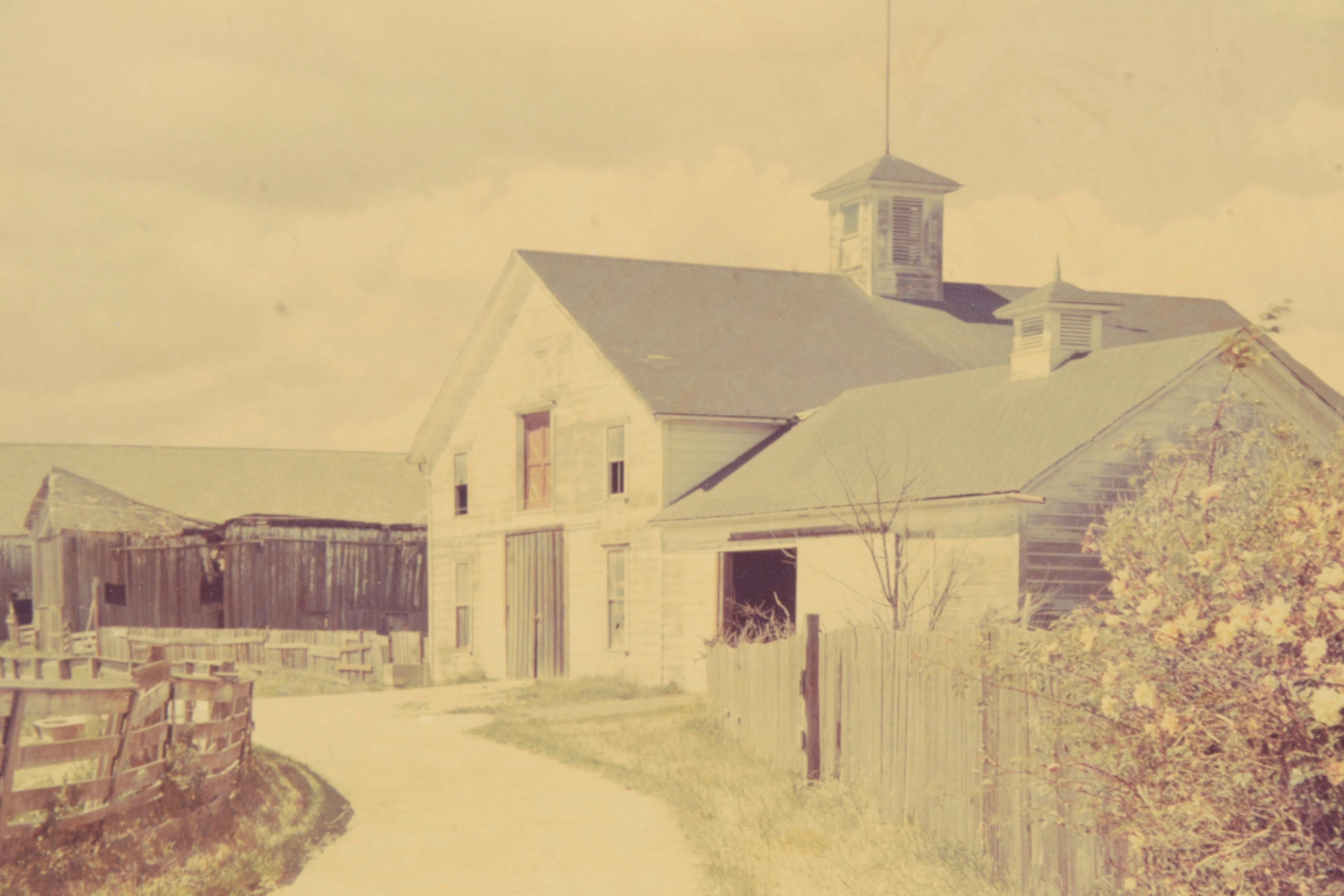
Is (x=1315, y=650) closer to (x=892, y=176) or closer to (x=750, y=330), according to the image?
(x=750, y=330)

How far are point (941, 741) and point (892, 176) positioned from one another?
83.9 feet

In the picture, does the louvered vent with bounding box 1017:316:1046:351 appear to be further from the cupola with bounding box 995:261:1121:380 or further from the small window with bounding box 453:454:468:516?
the small window with bounding box 453:454:468:516

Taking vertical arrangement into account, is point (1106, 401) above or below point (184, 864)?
above

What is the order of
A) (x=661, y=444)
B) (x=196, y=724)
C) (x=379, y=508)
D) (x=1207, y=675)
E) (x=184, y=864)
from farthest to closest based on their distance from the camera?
(x=379, y=508) → (x=661, y=444) → (x=196, y=724) → (x=184, y=864) → (x=1207, y=675)

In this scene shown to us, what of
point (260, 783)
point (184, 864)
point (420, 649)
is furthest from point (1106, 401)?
point (420, 649)

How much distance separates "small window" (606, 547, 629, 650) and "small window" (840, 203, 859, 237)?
11184 mm

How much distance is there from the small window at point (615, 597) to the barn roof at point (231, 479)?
2041cm

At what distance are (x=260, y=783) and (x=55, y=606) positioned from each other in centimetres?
3328

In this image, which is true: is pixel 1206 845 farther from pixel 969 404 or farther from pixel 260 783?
pixel 969 404

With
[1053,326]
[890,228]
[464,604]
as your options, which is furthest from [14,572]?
[1053,326]

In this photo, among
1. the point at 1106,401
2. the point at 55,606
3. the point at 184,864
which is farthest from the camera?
the point at 55,606

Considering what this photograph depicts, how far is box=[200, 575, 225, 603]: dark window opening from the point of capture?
42.3m

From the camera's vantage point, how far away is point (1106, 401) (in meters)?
20.8

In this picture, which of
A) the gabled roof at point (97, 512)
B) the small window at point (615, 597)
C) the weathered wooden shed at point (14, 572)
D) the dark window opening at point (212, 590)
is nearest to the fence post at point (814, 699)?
the small window at point (615, 597)
